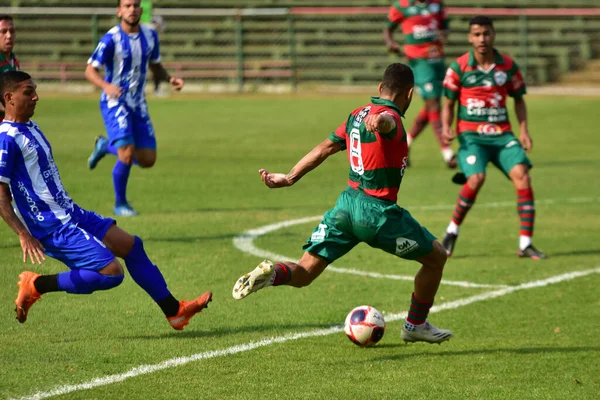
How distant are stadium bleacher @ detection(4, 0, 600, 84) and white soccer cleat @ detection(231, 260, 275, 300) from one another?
21815 millimetres

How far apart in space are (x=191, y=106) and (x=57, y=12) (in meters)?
5.76

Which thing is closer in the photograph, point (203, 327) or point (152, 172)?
point (203, 327)

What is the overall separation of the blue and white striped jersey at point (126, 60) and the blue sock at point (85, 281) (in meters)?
4.92

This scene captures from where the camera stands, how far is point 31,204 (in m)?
6.18

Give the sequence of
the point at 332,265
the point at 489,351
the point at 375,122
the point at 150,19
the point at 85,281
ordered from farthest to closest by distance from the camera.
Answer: the point at 150,19, the point at 332,265, the point at 489,351, the point at 85,281, the point at 375,122

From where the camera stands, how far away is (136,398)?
17.5 feet

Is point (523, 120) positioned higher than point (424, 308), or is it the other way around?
point (523, 120)

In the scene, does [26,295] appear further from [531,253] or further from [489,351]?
[531,253]

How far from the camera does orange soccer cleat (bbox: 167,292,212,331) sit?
659 cm

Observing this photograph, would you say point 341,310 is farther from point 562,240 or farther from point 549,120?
point 549,120

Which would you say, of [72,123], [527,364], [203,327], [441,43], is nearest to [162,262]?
[203,327]

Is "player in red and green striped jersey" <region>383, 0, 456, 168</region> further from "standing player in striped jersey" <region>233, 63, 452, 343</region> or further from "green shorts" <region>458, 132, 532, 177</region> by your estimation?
"standing player in striped jersey" <region>233, 63, 452, 343</region>

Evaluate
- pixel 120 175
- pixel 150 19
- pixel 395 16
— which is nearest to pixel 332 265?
pixel 120 175

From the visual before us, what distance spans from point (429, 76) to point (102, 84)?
23.1 feet
